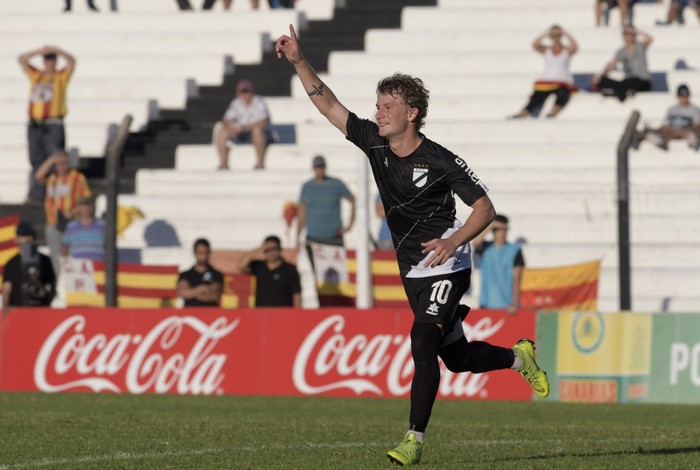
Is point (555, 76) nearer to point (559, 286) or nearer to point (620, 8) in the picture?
point (620, 8)

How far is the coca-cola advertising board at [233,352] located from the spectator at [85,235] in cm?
120

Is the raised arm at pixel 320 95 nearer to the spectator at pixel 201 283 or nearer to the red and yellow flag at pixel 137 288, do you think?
the spectator at pixel 201 283

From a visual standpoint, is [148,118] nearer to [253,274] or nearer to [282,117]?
[282,117]

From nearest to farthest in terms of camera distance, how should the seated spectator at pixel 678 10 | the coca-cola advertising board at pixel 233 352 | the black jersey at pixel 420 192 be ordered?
the black jersey at pixel 420 192 < the coca-cola advertising board at pixel 233 352 < the seated spectator at pixel 678 10

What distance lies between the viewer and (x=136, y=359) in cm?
1567

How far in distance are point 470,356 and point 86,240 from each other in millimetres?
9396

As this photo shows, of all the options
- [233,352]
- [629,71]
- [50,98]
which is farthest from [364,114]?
[233,352]

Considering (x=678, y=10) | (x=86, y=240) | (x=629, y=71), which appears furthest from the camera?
(x=678, y=10)

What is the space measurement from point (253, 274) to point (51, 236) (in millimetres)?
2915

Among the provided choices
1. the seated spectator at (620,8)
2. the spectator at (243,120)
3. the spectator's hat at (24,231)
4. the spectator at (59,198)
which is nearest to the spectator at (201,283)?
the spectator's hat at (24,231)

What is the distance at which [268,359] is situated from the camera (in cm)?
1548

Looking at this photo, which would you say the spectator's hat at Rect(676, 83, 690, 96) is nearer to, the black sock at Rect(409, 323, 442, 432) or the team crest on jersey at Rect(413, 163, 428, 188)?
the team crest on jersey at Rect(413, 163, 428, 188)

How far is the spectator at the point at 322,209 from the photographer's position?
56.0ft

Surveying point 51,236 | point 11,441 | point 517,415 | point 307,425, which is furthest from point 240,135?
point 11,441
